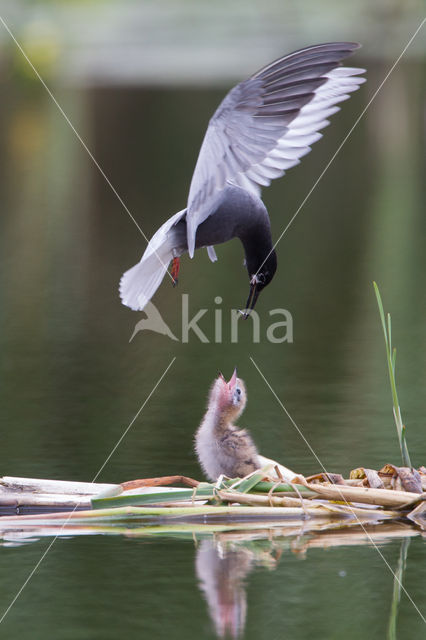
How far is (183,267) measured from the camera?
54.4 ft

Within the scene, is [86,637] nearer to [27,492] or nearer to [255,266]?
[27,492]

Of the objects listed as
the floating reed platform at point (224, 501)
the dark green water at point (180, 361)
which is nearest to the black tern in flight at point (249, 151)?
the floating reed platform at point (224, 501)

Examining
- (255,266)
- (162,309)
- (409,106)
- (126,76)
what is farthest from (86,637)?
(126,76)

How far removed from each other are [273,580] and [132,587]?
2.07ft

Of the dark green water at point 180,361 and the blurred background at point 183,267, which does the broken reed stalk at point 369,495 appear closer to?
the dark green water at point 180,361

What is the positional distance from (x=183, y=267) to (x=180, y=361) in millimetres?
5639

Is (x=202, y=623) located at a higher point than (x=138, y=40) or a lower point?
lower

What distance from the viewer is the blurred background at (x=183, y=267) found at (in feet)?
27.8

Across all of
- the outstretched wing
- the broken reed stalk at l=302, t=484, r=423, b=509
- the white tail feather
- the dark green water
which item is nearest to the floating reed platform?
the broken reed stalk at l=302, t=484, r=423, b=509

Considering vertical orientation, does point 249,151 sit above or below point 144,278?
above

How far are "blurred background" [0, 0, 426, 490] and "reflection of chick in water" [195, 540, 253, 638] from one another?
1.55 metres

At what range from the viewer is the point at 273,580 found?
5.42 meters
